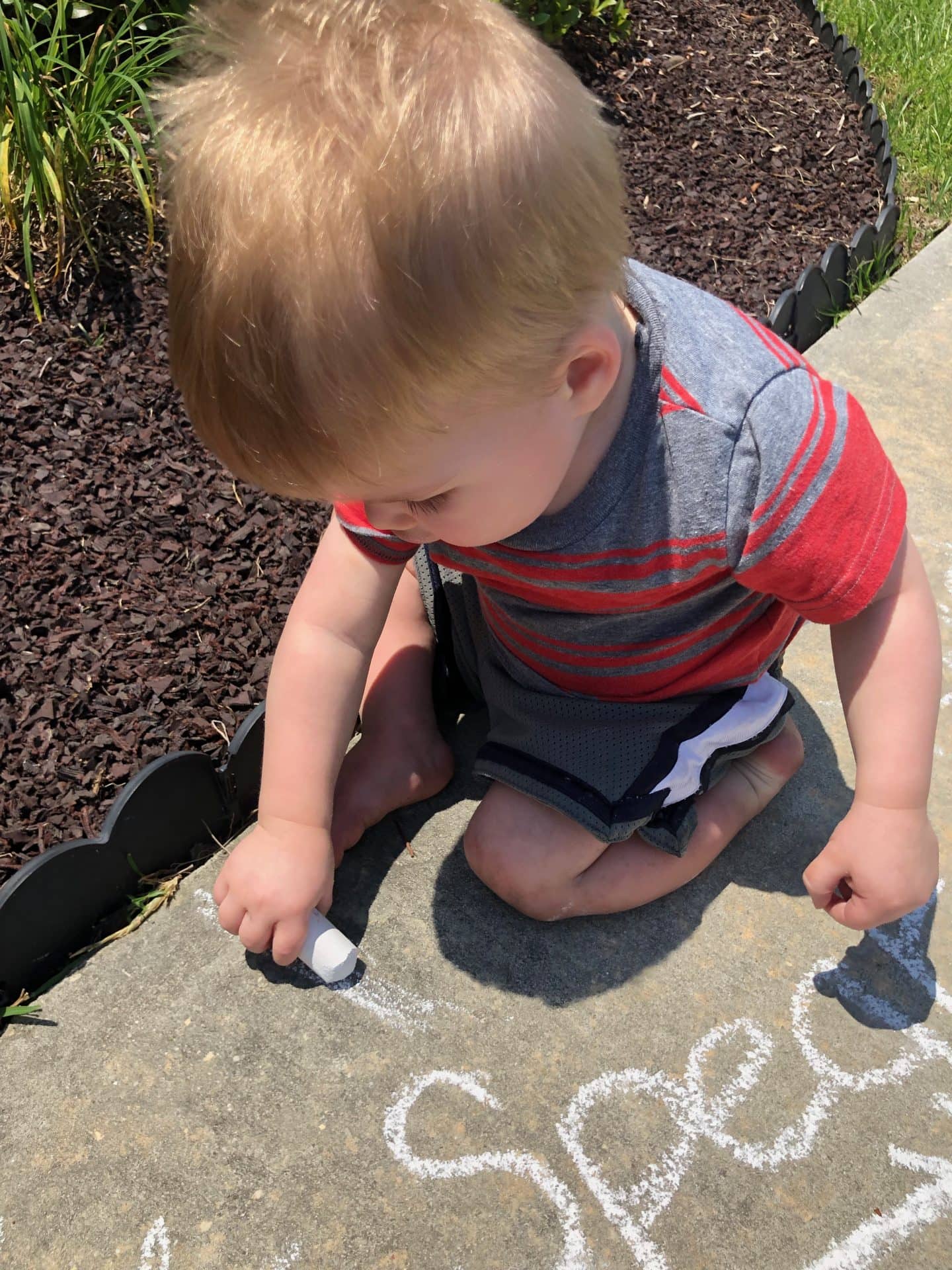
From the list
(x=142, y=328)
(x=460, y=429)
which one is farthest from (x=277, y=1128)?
(x=142, y=328)

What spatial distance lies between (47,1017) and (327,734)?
575 millimetres

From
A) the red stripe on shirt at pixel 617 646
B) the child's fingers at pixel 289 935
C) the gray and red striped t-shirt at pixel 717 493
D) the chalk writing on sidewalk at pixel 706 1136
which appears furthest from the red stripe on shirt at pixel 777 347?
the child's fingers at pixel 289 935

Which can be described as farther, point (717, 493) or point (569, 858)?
point (569, 858)

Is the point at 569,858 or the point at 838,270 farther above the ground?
the point at 838,270

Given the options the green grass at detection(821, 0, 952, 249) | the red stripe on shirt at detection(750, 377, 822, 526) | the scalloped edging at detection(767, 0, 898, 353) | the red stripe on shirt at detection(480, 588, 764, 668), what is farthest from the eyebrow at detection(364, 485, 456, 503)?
the green grass at detection(821, 0, 952, 249)

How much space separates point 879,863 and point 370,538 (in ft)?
2.73

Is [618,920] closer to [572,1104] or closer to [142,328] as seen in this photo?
[572,1104]

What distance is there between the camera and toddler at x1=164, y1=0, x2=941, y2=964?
103 centimetres

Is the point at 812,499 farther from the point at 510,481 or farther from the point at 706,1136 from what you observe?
the point at 706,1136

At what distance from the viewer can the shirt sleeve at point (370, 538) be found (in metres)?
1.64

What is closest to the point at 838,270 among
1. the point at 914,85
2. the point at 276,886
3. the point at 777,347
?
the point at 914,85

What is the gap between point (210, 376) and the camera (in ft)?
3.61

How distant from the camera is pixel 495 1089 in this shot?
1585mm

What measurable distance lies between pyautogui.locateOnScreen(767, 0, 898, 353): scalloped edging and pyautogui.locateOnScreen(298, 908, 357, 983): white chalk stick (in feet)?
5.83
